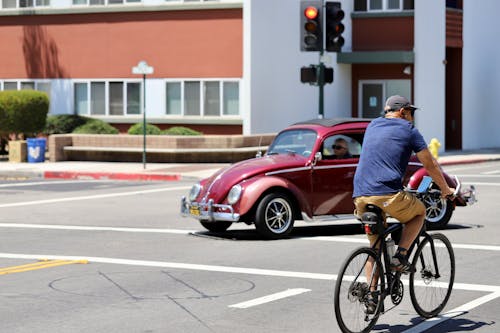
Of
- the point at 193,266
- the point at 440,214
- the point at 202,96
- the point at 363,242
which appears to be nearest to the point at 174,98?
the point at 202,96

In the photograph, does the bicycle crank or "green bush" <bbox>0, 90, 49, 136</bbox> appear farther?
"green bush" <bbox>0, 90, 49, 136</bbox>

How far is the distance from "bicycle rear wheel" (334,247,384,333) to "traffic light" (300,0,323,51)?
16.5 metres

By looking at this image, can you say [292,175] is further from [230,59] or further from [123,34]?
[123,34]

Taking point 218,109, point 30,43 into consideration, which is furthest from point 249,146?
point 30,43

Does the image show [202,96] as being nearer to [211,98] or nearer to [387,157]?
[211,98]

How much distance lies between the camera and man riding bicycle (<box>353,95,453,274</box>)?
897 cm

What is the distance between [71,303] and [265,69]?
24.3 meters

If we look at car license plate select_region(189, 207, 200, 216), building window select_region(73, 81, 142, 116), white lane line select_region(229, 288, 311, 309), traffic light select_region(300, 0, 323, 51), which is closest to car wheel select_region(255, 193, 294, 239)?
car license plate select_region(189, 207, 200, 216)

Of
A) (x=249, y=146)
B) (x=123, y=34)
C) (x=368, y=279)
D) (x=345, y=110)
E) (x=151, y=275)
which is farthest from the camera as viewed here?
(x=345, y=110)

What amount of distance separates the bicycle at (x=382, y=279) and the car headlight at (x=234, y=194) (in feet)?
17.8

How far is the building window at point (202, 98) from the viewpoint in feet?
112

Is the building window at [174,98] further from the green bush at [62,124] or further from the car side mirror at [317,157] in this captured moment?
the car side mirror at [317,157]

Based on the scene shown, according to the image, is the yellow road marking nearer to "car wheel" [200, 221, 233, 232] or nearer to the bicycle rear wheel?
"car wheel" [200, 221, 233, 232]

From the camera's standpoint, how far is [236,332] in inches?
351
